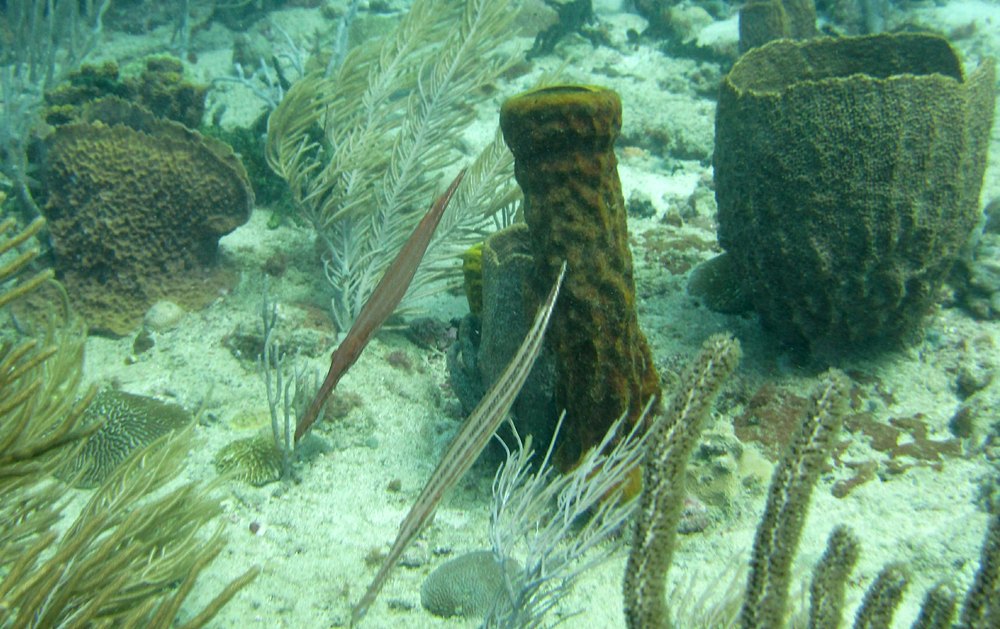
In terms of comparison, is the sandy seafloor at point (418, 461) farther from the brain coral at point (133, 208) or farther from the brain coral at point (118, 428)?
the brain coral at point (133, 208)

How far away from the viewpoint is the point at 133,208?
4.52 meters

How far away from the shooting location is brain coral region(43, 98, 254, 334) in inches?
174

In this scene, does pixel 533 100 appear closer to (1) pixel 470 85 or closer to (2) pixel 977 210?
(1) pixel 470 85

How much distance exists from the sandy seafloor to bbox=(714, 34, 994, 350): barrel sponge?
0.45 m

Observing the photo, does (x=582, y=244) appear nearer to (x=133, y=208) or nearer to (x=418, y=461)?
(x=418, y=461)

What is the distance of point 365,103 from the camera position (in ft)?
16.6

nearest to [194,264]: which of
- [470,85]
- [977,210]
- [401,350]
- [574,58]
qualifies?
[401,350]

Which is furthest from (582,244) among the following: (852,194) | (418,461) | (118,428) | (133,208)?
(133,208)

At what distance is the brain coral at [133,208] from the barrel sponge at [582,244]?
3076mm

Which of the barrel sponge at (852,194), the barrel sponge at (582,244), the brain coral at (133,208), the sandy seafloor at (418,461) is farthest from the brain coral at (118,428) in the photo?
the barrel sponge at (852,194)

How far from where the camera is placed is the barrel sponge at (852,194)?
3314mm

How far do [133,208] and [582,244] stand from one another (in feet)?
12.2

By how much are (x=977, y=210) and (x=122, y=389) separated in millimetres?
5594

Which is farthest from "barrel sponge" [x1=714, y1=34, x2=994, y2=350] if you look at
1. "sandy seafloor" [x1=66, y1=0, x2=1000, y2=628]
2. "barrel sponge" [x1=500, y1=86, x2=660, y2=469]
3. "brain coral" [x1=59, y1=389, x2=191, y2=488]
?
"brain coral" [x1=59, y1=389, x2=191, y2=488]
